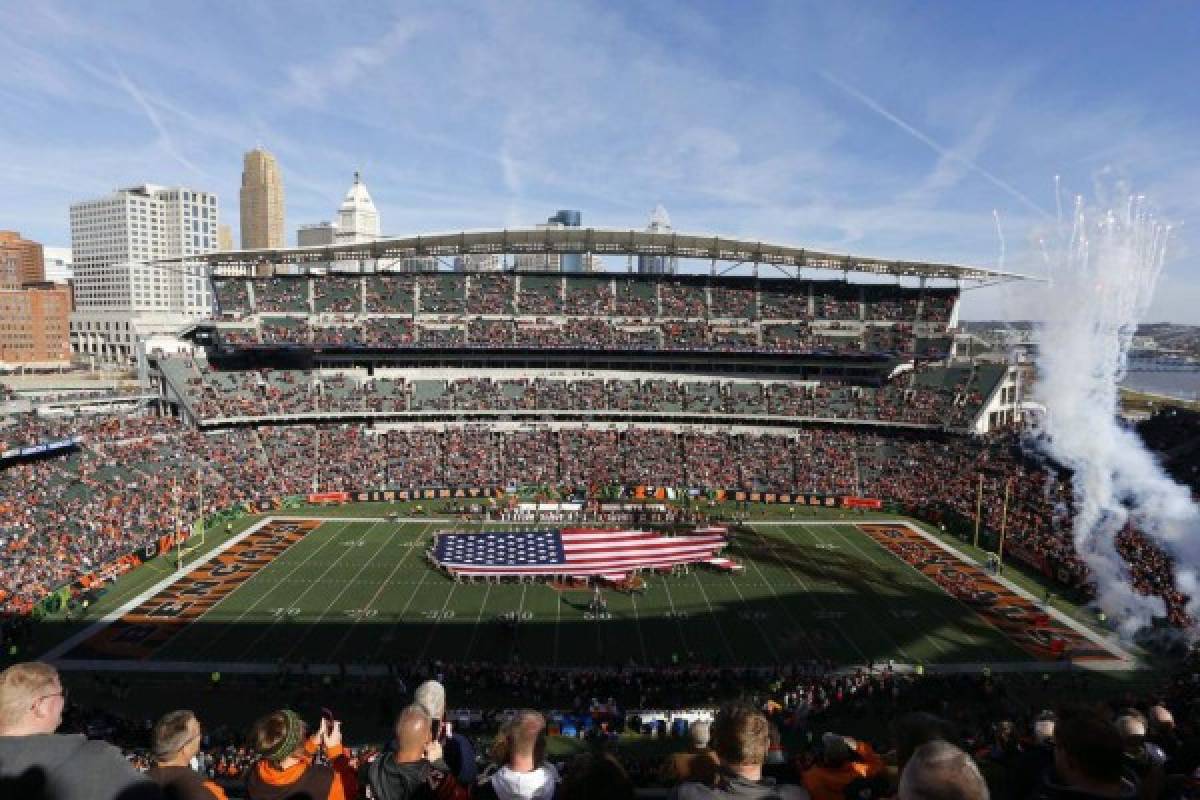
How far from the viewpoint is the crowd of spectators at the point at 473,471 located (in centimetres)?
3609

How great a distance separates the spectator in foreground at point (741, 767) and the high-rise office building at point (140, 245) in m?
179

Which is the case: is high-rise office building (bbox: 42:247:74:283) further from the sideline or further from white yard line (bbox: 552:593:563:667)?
white yard line (bbox: 552:593:563:667)

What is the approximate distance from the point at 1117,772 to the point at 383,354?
199ft

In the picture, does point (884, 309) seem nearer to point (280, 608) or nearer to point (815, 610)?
point (815, 610)

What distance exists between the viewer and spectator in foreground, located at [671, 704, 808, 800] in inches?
156

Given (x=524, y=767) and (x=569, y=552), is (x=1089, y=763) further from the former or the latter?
(x=569, y=552)

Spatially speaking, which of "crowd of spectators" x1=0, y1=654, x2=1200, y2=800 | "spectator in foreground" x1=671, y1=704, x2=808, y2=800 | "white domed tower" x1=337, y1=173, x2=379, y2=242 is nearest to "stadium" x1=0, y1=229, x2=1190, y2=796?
"crowd of spectators" x1=0, y1=654, x2=1200, y2=800

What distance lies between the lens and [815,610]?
31.2m

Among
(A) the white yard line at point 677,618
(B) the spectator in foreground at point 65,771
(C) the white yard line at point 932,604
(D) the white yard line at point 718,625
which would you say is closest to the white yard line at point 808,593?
(C) the white yard line at point 932,604

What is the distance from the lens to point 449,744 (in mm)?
5242

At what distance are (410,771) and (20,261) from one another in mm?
201991

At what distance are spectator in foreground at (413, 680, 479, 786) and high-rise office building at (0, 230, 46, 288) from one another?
184 metres

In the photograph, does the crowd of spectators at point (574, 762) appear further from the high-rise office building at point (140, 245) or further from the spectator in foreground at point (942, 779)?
the high-rise office building at point (140, 245)

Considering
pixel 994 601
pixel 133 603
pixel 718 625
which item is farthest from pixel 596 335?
pixel 133 603
